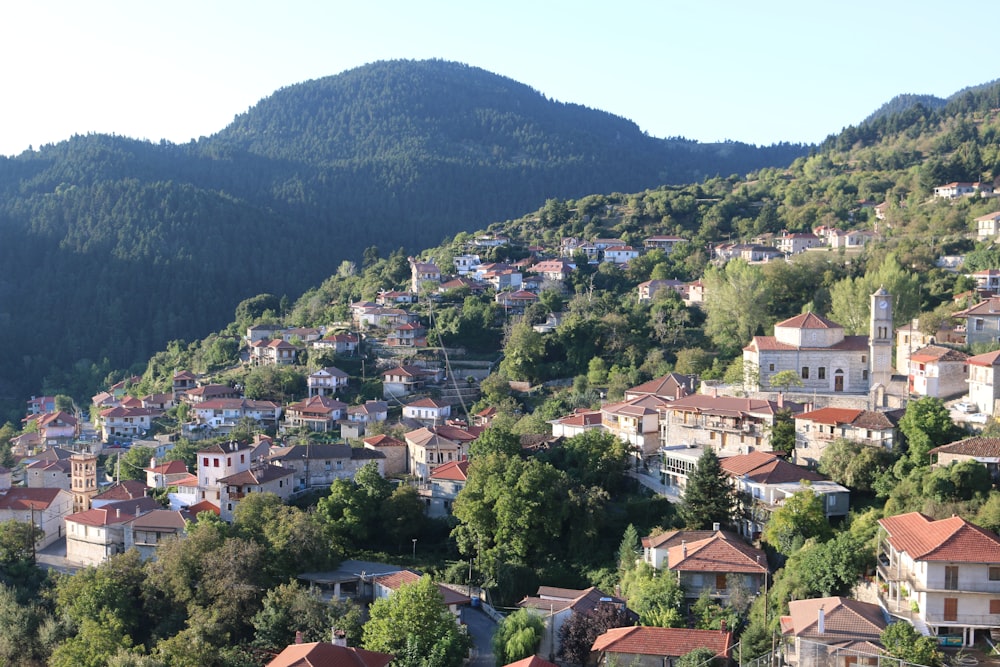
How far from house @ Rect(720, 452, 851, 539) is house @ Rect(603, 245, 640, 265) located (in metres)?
33.0

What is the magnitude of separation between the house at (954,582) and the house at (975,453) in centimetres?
354

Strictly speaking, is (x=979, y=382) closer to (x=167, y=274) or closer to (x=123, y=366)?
(x=123, y=366)

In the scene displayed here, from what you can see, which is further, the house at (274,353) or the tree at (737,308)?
the house at (274,353)

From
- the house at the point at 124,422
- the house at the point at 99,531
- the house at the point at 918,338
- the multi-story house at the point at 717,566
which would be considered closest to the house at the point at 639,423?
the multi-story house at the point at 717,566

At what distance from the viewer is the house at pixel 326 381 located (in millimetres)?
45531

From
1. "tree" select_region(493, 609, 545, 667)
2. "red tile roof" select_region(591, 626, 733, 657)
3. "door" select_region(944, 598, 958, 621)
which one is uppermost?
"door" select_region(944, 598, 958, 621)

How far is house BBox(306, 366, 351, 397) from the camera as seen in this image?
45.5m

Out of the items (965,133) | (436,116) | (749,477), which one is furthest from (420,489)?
(436,116)

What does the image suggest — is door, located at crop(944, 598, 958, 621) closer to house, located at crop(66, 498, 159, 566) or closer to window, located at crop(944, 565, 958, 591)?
window, located at crop(944, 565, 958, 591)

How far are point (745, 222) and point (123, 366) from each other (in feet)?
143

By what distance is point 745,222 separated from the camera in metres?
60.7

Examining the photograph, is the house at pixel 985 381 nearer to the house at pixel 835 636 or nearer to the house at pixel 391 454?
A: the house at pixel 835 636

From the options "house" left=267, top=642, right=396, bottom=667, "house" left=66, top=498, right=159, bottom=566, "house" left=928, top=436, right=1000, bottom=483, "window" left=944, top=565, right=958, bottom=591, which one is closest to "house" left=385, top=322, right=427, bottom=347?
"house" left=66, top=498, right=159, bottom=566

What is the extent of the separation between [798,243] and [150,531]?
123 ft
